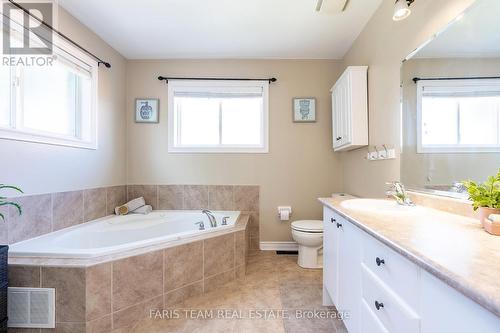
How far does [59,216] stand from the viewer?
1.91 metres

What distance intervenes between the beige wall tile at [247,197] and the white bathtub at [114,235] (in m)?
0.18

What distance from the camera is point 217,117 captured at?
2996mm

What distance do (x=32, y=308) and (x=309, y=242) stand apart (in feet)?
7.09

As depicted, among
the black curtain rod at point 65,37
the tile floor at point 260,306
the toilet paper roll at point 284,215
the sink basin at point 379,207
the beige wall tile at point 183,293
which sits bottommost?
the tile floor at point 260,306

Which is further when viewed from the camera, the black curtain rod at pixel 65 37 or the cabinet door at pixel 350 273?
the black curtain rod at pixel 65 37

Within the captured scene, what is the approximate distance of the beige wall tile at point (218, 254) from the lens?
6.41ft

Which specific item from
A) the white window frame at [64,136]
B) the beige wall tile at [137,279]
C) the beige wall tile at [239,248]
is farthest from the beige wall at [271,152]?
the beige wall tile at [137,279]

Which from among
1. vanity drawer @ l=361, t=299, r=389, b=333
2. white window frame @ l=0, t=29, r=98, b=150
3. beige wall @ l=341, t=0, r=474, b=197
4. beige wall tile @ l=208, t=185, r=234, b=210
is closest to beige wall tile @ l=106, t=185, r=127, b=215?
white window frame @ l=0, t=29, r=98, b=150

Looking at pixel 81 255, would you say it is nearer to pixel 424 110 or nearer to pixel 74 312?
pixel 74 312

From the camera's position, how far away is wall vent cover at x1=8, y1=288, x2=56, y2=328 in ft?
4.47

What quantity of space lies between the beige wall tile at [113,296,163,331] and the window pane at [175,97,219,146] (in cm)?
187

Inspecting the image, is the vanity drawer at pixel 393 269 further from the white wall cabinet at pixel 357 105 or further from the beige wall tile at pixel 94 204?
the beige wall tile at pixel 94 204

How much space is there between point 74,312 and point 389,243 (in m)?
1.78

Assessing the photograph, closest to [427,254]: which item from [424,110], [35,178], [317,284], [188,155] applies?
[424,110]
